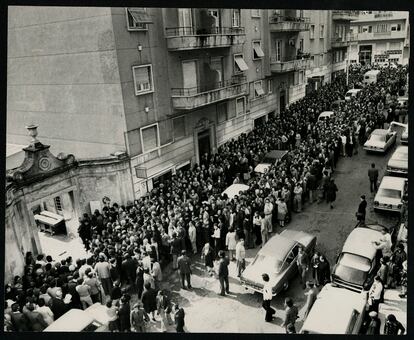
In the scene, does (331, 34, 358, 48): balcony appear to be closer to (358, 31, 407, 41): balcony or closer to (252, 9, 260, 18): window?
(358, 31, 407, 41): balcony

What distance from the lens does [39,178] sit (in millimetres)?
15250

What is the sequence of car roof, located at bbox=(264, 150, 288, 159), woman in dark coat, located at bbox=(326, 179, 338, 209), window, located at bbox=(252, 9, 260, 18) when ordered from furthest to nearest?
window, located at bbox=(252, 9, 260, 18) → car roof, located at bbox=(264, 150, 288, 159) → woman in dark coat, located at bbox=(326, 179, 338, 209)

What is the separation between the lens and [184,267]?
12.5 metres

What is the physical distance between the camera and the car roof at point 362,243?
12.2m

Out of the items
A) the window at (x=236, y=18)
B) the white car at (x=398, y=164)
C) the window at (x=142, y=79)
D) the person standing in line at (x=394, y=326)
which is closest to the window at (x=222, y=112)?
the window at (x=236, y=18)

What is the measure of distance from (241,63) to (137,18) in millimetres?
9581

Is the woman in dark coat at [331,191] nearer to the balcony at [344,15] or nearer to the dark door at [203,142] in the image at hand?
the dark door at [203,142]

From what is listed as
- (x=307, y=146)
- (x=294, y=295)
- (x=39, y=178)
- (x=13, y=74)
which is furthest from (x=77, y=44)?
(x=294, y=295)

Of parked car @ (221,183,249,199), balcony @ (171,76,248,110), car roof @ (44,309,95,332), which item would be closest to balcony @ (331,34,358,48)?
balcony @ (171,76,248,110)

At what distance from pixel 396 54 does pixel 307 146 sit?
19.5 m

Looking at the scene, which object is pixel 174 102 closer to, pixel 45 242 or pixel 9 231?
pixel 45 242

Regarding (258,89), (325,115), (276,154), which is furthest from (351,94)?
(276,154)

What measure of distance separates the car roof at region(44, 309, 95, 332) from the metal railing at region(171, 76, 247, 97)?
13.2 metres

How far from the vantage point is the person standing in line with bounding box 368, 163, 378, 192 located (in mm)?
17703
